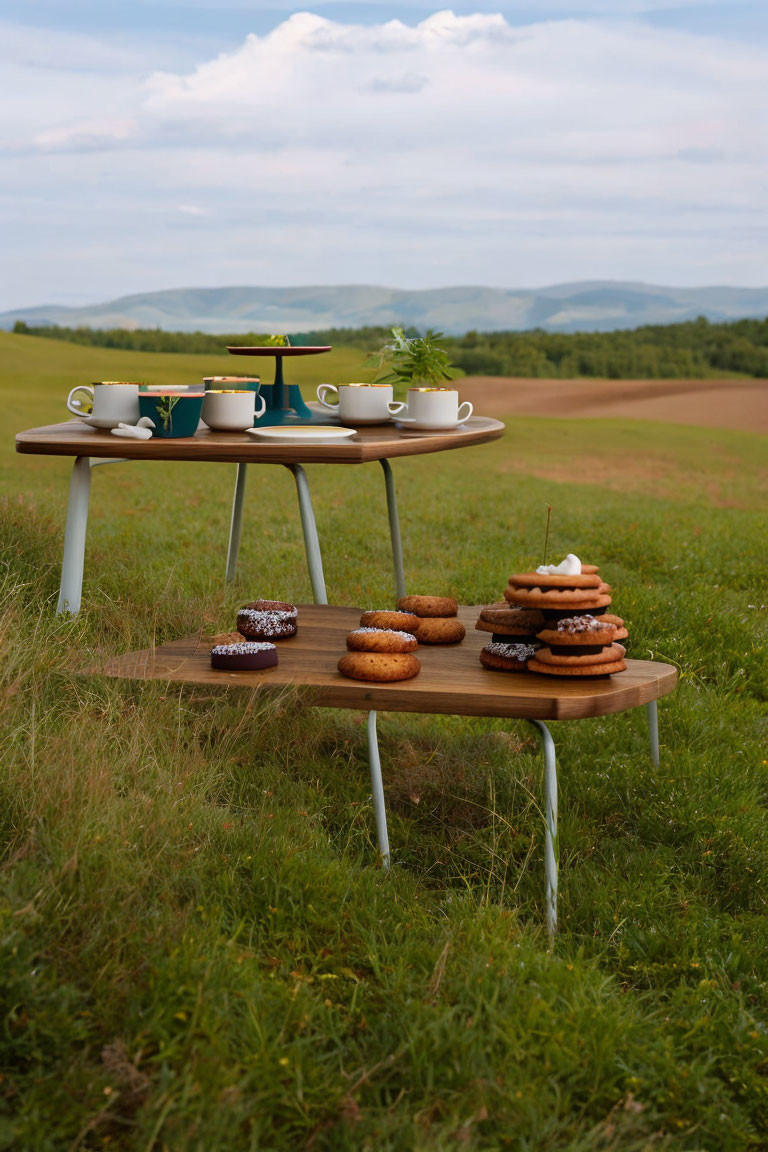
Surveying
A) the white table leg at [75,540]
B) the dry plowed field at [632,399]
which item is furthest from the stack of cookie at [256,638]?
the dry plowed field at [632,399]

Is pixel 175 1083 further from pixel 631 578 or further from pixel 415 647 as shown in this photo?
pixel 631 578

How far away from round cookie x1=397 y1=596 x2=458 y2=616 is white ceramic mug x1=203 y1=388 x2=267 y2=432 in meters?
1.02

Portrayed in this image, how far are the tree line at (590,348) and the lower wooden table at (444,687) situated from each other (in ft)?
95.9

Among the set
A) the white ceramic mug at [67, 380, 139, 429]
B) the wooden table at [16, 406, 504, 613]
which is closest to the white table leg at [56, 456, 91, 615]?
the wooden table at [16, 406, 504, 613]

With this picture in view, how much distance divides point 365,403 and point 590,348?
32.9 metres

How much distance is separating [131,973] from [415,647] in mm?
1580

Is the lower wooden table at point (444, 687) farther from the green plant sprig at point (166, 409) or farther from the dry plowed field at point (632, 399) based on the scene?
the dry plowed field at point (632, 399)

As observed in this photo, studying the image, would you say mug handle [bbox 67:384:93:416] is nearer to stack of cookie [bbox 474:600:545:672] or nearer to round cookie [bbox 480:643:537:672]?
stack of cookie [bbox 474:600:545:672]

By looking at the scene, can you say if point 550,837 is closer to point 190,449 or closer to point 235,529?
point 190,449

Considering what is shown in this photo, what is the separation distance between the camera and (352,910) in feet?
9.54

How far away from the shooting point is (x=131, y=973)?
238cm

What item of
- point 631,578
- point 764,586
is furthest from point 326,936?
point 764,586

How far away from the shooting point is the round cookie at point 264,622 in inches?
157

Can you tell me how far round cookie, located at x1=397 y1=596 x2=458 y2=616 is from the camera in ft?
13.5
